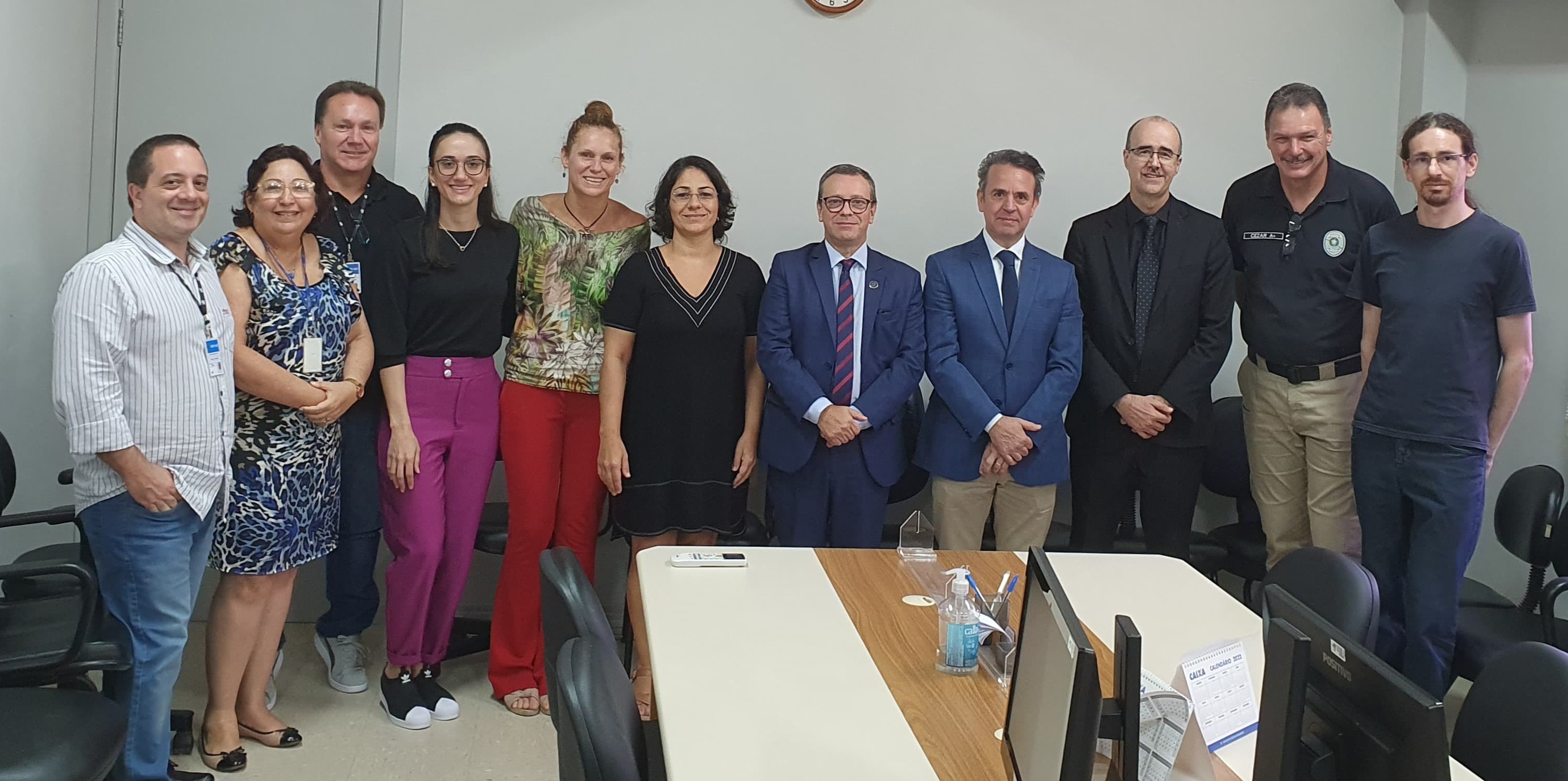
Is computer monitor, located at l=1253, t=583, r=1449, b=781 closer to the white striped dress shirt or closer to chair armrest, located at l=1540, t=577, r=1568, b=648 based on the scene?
chair armrest, located at l=1540, t=577, r=1568, b=648

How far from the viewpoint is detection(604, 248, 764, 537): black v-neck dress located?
338 centimetres

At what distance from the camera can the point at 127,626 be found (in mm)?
2654

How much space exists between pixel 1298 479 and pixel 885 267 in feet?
5.10

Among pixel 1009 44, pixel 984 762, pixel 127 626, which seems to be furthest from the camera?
pixel 1009 44

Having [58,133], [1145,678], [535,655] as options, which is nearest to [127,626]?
[535,655]

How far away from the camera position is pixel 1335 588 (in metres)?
2.28

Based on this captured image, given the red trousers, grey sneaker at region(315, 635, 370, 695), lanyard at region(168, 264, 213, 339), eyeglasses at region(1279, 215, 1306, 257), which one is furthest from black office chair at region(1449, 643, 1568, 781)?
grey sneaker at region(315, 635, 370, 695)

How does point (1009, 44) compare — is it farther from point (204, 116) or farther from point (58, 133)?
point (58, 133)

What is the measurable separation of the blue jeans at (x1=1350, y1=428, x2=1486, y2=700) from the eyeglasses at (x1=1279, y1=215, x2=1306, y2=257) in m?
0.62

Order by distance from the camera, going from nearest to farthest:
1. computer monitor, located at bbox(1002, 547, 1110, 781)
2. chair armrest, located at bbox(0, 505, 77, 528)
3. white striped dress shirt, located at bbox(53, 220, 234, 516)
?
computer monitor, located at bbox(1002, 547, 1110, 781), white striped dress shirt, located at bbox(53, 220, 234, 516), chair armrest, located at bbox(0, 505, 77, 528)

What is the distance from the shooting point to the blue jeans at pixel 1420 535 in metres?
3.21

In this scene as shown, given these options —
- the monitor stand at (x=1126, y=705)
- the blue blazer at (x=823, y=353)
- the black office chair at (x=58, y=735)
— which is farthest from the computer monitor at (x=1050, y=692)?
the blue blazer at (x=823, y=353)

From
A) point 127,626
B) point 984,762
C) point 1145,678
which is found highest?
point 1145,678

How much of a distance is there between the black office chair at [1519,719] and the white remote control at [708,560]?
1390 millimetres
